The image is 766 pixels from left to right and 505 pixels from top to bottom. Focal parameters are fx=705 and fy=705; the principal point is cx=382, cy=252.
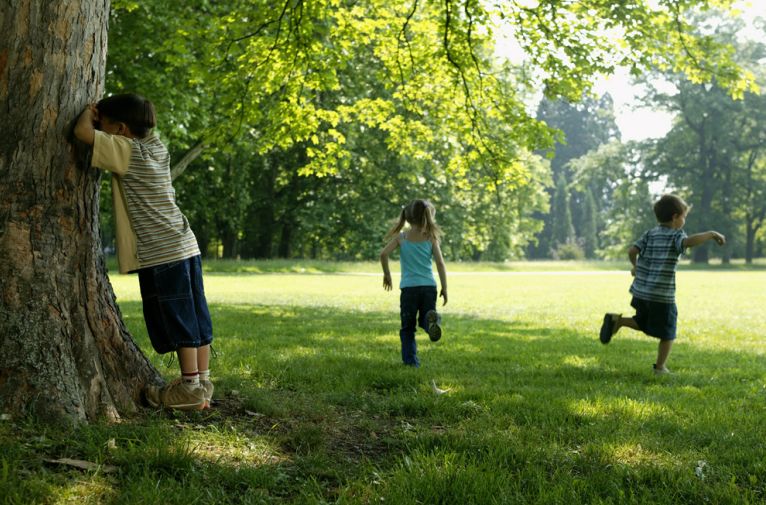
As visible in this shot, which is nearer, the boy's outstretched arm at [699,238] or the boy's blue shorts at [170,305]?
the boy's blue shorts at [170,305]

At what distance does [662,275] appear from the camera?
21.5ft

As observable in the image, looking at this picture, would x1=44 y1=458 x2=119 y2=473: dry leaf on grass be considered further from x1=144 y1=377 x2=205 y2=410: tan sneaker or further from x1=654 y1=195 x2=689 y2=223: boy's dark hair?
x1=654 y1=195 x2=689 y2=223: boy's dark hair

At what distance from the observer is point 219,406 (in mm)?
4520

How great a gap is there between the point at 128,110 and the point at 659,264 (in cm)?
489

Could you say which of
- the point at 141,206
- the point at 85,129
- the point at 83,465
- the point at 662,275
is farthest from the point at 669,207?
the point at 83,465

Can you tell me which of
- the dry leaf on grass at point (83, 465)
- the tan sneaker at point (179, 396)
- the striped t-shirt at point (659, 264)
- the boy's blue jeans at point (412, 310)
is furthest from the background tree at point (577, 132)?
the dry leaf on grass at point (83, 465)

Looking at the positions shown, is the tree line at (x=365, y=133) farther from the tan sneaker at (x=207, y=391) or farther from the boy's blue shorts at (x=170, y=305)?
the tan sneaker at (x=207, y=391)

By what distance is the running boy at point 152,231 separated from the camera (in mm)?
3953

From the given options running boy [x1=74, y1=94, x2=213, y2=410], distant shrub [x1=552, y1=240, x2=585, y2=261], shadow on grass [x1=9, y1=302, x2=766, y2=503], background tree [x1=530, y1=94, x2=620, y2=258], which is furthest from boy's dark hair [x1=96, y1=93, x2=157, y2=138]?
background tree [x1=530, y1=94, x2=620, y2=258]

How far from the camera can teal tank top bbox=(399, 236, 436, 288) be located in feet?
21.8

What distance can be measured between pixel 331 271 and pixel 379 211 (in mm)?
3766

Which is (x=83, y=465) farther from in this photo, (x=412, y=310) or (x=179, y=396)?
(x=412, y=310)

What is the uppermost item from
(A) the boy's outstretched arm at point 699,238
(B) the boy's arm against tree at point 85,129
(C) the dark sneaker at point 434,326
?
(B) the boy's arm against tree at point 85,129

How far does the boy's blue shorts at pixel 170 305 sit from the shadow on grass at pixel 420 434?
0.44 metres
